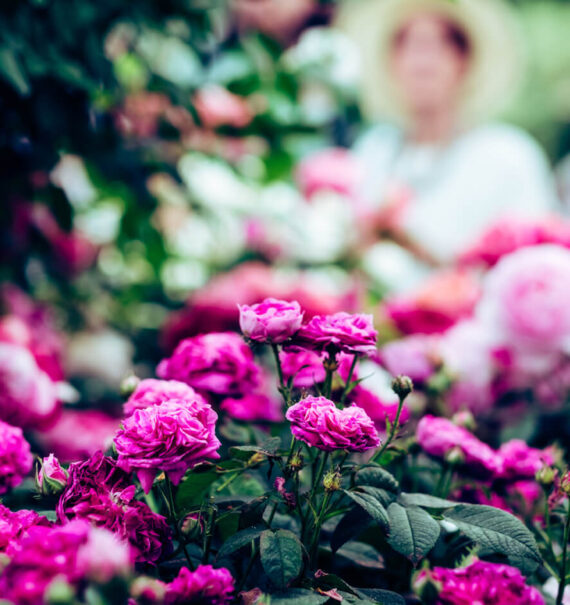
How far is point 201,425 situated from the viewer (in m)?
0.39

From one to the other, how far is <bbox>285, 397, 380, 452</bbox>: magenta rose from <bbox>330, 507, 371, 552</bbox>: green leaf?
0.06m

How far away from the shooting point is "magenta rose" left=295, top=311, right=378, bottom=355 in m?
0.43

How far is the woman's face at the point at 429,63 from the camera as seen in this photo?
1.82 meters

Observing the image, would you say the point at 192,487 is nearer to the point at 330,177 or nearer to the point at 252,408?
the point at 252,408

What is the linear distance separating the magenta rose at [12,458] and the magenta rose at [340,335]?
0.25m

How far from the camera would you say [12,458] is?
0.48 m

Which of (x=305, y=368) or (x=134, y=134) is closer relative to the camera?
(x=305, y=368)

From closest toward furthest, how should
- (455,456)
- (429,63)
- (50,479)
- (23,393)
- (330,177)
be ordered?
(50,479) → (455,456) → (23,393) → (330,177) → (429,63)

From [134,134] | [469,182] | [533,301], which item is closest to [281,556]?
[533,301]

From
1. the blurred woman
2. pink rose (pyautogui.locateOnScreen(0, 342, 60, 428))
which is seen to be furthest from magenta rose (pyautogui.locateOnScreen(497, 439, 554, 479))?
the blurred woman

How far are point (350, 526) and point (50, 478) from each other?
0.68 ft

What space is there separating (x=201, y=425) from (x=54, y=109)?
1.58 ft

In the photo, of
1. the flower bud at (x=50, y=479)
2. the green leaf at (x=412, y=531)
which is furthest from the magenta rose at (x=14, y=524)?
the green leaf at (x=412, y=531)

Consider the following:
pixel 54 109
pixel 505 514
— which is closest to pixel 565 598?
pixel 505 514
